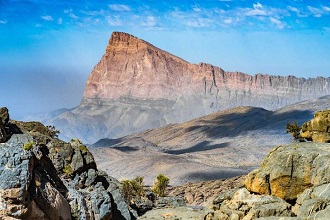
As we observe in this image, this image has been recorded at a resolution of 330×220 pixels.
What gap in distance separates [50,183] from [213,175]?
66450 millimetres

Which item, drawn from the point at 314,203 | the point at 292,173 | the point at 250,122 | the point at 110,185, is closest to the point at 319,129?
the point at 292,173

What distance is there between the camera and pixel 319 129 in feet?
109

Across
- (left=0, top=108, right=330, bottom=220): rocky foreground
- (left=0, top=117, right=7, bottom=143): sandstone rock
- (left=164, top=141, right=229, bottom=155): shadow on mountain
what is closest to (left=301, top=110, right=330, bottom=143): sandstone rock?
(left=0, top=108, right=330, bottom=220): rocky foreground

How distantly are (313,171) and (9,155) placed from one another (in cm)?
1701

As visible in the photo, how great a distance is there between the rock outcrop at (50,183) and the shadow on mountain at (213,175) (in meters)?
49.5

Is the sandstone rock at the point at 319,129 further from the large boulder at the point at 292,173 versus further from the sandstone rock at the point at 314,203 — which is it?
the sandstone rock at the point at 314,203

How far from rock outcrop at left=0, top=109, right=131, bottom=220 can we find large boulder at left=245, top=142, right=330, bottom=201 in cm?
1082

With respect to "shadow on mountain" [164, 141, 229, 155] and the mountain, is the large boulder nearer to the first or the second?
the mountain

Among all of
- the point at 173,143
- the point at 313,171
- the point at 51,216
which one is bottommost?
the point at 173,143

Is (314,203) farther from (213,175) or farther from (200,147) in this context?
(200,147)

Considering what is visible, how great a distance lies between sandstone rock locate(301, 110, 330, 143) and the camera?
107 feet

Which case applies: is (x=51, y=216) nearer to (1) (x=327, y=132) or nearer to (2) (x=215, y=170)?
(1) (x=327, y=132)

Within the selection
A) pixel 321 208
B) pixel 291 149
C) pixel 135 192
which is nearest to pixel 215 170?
pixel 135 192

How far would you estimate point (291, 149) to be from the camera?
28.5 m
